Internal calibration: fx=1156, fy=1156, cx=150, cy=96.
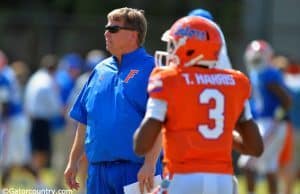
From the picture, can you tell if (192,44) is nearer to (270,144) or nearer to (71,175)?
(71,175)

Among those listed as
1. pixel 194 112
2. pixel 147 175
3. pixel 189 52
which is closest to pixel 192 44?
pixel 189 52

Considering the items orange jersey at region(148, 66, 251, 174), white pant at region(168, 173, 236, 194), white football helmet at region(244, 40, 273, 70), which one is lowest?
white football helmet at region(244, 40, 273, 70)

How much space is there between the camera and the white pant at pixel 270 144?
1409 cm

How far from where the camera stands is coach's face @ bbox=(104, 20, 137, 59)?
297 inches

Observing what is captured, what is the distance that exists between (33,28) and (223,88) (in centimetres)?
2121

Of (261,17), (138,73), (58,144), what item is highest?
(138,73)

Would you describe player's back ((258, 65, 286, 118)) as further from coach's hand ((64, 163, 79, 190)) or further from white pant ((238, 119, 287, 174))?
coach's hand ((64, 163, 79, 190))

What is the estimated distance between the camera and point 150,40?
2595 cm

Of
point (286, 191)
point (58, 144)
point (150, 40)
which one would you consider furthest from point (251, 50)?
point (150, 40)

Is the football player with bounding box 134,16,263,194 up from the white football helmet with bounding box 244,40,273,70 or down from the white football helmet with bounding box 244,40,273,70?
up

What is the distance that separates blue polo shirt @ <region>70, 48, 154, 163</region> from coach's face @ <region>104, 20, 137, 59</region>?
0.05 m

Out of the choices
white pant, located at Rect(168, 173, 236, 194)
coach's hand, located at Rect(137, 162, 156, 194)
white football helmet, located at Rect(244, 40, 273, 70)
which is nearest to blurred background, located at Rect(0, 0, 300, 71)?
white football helmet, located at Rect(244, 40, 273, 70)

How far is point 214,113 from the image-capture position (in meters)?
6.25

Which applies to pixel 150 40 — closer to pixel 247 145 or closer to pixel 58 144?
pixel 58 144
